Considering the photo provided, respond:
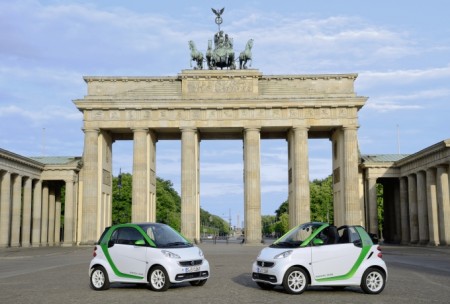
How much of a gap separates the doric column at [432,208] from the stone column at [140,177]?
98.1 feet

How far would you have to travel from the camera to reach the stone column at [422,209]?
57500 mm

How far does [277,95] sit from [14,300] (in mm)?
52389

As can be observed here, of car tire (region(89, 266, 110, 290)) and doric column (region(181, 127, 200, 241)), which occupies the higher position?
doric column (region(181, 127, 200, 241))

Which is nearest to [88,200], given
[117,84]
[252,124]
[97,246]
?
[117,84]

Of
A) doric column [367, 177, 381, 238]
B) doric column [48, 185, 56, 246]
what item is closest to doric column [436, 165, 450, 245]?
doric column [367, 177, 381, 238]

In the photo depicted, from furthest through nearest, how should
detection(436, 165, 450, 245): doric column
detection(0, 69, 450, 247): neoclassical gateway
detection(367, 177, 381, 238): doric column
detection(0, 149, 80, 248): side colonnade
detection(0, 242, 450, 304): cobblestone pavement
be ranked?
detection(367, 177, 381, 238): doric column → detection(0, 69, 450, 247): neoclassical gateway → detection(0, 149, 80, 248): side colonnade → detection(436, 165, 450, 245): doric column → detection(0, 242, 450, 304): cobblestone pavement

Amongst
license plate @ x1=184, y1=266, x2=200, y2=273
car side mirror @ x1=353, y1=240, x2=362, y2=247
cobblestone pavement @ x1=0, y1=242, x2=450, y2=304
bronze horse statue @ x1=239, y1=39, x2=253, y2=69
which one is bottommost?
cobblestone pavement @ x1=0, y1=242, x2=450, y2=304

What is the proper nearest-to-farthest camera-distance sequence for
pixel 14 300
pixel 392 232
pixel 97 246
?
pixel 14 300
pixel 97 246
pixel 392 232

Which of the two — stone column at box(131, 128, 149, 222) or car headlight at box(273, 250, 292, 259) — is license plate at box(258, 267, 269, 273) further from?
stone column at box(131, 128, 149, 222)

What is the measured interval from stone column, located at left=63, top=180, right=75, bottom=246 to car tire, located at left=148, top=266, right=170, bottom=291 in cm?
4992

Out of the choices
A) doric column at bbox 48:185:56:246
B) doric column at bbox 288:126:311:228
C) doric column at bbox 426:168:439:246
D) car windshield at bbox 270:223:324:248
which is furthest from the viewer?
doric column at bbox 48:185:56:246

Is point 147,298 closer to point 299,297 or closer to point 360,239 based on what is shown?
point 299,297

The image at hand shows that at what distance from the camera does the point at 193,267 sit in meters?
17.3

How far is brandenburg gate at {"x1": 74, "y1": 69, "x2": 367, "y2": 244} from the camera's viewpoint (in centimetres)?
6406
